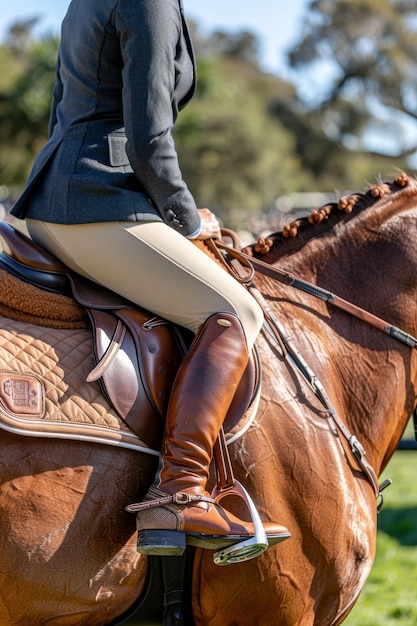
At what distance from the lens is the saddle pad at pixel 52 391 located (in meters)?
2.68

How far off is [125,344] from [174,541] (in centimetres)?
72

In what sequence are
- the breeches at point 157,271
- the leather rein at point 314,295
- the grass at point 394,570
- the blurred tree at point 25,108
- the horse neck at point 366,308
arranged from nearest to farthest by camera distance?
1. the breeches at point 157,271
2. the leather rein at point 314,295
3. the horse neck at point 366,308
4. the grass at point 394,570
5. the blurred tree at point 25,108

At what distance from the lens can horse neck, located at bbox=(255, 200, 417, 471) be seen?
3400mm

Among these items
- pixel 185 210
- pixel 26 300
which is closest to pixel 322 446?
pixel 185 210

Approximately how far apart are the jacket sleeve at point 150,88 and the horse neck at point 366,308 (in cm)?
79

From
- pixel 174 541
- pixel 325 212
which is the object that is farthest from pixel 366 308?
pixel 174 541

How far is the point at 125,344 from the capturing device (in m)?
2.90

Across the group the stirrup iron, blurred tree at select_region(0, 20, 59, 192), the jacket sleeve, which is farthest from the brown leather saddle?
blurred tree at select_region(0, 20, 59, 192)

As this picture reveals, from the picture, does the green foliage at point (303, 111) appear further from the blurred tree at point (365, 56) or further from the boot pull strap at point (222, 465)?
the boot pull strap at point (222, 465)

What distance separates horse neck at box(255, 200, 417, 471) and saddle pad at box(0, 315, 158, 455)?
0.93 meters

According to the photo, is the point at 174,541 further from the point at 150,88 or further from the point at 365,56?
the point at 365,56

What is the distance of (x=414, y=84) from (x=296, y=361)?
6261 cm

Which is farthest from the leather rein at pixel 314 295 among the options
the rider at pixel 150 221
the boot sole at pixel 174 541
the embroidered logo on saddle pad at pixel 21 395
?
the embroidered logo on saddle pad at pixel 21 395

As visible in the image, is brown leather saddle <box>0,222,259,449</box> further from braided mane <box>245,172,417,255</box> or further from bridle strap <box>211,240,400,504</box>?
braided mane <box>245,172,417,255</box>
